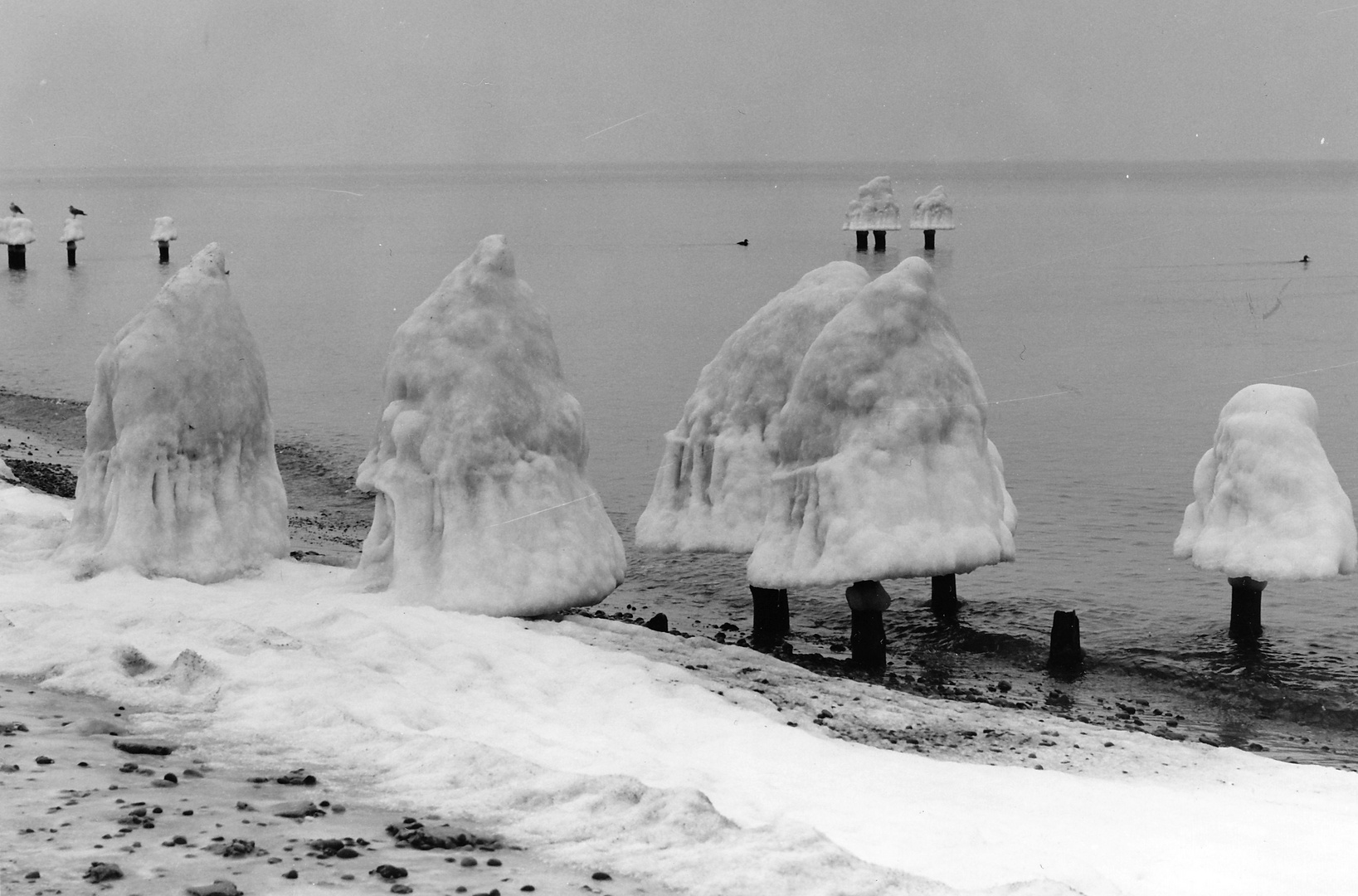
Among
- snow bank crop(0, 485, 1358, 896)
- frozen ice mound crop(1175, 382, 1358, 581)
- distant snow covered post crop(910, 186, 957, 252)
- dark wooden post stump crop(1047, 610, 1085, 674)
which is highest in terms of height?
distant snow covered post crop(910, 186, 957, 252)

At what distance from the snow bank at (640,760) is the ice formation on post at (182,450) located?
709 mm

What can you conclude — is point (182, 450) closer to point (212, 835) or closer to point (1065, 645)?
point (212, 835)

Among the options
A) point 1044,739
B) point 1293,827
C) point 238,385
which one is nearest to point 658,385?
point 238,385

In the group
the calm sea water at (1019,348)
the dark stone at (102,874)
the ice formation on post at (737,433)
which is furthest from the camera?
the calm sea water at (1019,348)

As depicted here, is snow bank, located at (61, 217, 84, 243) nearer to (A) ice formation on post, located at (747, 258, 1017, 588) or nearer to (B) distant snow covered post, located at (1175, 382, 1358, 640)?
(A) ice formation on post, located at (747, 258, 1017, 588)

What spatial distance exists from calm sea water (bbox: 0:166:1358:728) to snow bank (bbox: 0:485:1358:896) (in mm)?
7921

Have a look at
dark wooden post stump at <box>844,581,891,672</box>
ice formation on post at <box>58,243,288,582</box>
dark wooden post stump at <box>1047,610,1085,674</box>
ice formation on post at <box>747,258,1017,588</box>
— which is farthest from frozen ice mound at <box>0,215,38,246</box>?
dark wooden post stump at <box>1047,610,1085,674</box>

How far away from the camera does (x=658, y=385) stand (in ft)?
178

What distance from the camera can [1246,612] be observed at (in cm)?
2439

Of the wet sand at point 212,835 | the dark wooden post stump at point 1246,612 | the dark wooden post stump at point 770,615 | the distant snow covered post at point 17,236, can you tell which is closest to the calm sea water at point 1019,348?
the dark wooden post stump at point 1246,612

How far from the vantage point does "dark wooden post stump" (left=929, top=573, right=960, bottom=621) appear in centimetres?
2541

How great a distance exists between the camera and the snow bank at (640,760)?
11.1 meters

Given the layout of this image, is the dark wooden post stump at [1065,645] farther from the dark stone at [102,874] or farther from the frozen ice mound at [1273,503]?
the dark stone at [102,874]

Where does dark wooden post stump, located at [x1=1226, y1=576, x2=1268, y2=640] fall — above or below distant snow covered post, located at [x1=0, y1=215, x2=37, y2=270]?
below
